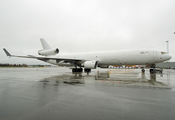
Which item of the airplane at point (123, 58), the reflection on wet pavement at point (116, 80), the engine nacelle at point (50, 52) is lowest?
the reflection on wet pavement at point (116, 80)

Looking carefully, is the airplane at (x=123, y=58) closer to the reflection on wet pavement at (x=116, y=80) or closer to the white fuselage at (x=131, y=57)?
the white fuselage at (x=131, y=57)

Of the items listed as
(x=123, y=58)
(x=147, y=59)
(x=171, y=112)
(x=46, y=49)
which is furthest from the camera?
(x=46, y=49)

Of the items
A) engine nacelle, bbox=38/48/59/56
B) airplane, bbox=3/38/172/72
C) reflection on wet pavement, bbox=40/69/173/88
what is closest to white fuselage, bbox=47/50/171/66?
airplane, bbox=3/38/172/72

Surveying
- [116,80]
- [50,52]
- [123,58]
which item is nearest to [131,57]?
[123,58]

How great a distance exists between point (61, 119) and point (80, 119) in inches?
20.2

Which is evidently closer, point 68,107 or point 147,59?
point 68,107

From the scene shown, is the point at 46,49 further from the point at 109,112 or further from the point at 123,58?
the point at 109,112

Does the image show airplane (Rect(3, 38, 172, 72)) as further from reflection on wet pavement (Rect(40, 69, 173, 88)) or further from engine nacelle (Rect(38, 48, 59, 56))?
reflection on wet pavement (Rect(40, 69, 173, 88))

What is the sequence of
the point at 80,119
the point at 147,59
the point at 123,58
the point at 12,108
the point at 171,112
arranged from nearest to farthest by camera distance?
the point at 80,119, the point at 171,112, the point at 12,108, the point at 147,59, the point at 123,58

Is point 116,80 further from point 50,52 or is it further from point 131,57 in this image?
point 50,52

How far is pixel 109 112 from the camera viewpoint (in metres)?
3.03

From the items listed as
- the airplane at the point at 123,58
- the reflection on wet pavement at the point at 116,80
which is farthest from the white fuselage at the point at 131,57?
the reflection on wet pavement at the point at 116,80

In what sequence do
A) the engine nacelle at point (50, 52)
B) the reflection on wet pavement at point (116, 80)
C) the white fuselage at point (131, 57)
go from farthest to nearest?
the engine nacelle at point (50, 52) → the white fuselage at point (131, 57) → the reflection on wet pavement at point (116, 80)

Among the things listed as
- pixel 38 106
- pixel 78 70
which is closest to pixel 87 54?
pixel 78 70
